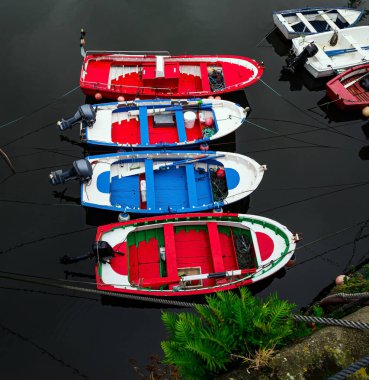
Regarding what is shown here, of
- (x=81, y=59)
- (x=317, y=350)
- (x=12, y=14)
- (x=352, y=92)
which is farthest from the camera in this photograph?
(x=12, y=14)

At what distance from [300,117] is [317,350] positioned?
17.3m

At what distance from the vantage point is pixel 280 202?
18.2 m

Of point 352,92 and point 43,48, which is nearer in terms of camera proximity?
point 352,92

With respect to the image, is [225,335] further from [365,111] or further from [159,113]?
[365,111]

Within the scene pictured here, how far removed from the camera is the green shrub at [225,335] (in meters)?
6.77

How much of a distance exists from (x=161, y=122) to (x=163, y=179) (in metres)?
3.44

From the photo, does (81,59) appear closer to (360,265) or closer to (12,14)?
(12,14)

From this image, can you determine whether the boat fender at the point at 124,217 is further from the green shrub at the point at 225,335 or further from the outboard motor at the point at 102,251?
the green shrub at the point at 225,335

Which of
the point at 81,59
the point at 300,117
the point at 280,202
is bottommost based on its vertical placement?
the point at 280,202

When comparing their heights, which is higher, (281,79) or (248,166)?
(281,79)

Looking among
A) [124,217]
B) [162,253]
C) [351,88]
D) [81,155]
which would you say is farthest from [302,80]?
[162,253]

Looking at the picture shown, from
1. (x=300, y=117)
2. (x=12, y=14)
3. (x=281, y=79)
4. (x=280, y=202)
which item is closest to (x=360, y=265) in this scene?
(x=280, y=202)

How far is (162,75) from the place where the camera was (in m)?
19.8

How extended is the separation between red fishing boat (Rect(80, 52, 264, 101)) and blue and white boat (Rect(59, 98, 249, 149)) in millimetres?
964
